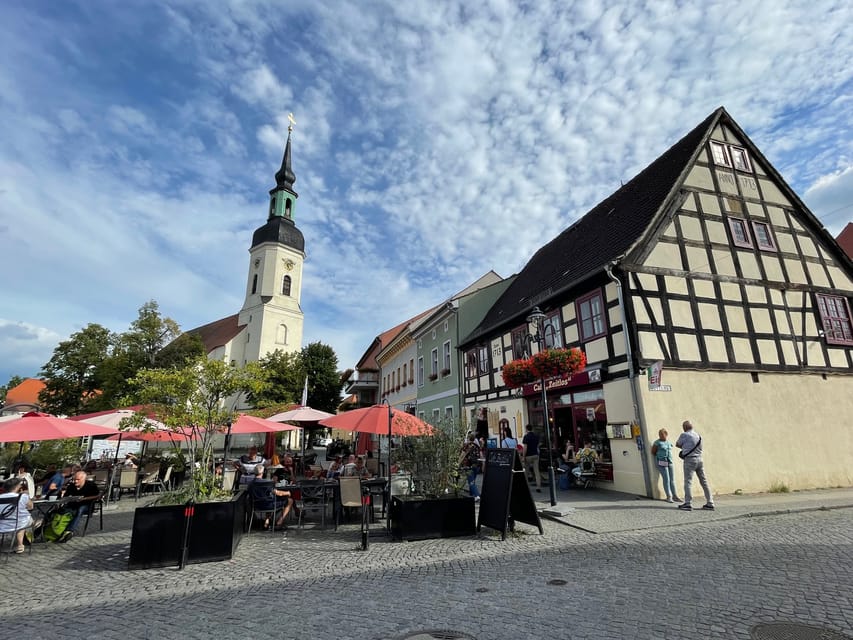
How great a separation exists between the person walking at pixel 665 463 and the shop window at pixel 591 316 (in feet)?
10.6

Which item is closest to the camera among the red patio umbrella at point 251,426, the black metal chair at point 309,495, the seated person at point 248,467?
the black metal chair at point 309,495

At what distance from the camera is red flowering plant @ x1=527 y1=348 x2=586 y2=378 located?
10859mm

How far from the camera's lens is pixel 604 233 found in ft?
49.7

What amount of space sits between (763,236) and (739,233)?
1016 mm

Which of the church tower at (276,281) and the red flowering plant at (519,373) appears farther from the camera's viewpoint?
the church tower at (276,281)

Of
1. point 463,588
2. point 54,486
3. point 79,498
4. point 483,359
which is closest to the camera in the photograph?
point 463,588

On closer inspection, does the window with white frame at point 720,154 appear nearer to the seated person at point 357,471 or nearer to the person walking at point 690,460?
the person walking at point 690,460

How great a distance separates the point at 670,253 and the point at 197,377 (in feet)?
38.8

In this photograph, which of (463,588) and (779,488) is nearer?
(463,588)

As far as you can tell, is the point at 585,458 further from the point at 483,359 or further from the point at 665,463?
the point at 483,359

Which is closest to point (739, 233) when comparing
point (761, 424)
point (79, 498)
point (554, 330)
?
point (761, 424)

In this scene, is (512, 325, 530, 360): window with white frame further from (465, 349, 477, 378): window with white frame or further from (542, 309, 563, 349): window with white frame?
(465, 349, 477, 378): window with white frame

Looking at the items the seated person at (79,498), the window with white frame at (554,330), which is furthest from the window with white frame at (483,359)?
Result: the seated person at (79,498)

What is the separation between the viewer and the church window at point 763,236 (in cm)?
1377
